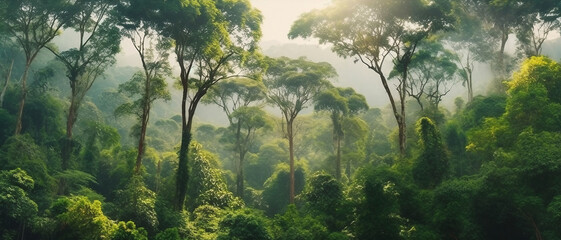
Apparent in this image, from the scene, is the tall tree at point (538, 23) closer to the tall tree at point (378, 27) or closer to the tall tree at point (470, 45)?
the tall tree at point (470, 45)

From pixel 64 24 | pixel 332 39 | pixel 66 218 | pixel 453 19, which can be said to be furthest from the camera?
pixel 64 24

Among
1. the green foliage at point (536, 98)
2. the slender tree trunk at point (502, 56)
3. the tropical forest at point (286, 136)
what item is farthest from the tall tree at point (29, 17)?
the slender tree trunk at point (502, 56)

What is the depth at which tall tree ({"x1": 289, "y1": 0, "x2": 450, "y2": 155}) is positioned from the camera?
70.8 feet

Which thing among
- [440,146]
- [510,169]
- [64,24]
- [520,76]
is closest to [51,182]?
[64,24]

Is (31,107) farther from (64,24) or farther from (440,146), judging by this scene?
(440,146)

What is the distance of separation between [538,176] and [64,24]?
2693 centimetres

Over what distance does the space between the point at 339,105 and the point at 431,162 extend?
14.1 meters

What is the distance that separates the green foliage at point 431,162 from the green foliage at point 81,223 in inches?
542

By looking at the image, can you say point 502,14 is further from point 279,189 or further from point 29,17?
point 29,17

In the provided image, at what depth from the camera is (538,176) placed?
49.9ft

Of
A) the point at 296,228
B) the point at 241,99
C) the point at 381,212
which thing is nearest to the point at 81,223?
the point at 296,228

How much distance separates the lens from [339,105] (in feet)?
105

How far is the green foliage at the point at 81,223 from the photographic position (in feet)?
47.0

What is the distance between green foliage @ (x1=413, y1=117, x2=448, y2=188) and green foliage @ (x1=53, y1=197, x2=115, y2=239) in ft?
45.2
